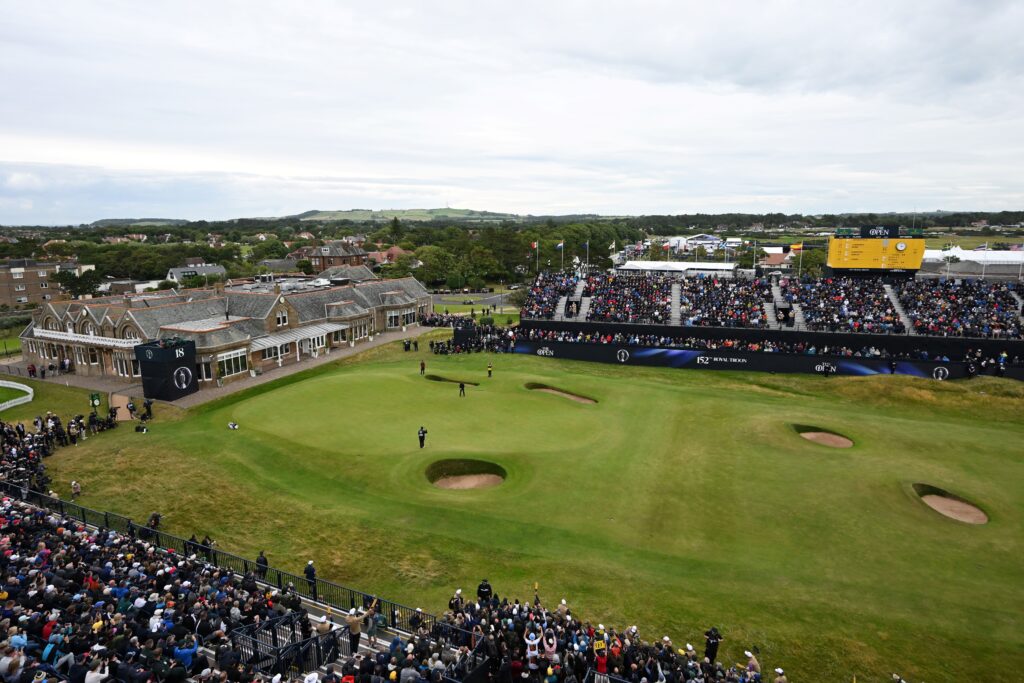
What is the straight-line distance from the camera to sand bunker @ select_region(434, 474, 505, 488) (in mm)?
27266

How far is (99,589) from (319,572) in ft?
21.4

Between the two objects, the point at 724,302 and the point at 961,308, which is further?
the point at 724,302

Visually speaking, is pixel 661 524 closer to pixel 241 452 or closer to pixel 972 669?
pixel 972 669

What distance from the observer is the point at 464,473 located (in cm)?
2862

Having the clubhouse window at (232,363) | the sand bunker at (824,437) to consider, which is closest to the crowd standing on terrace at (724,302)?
the sand bunker at (824,437)

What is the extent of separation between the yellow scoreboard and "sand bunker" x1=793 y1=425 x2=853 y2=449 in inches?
1159

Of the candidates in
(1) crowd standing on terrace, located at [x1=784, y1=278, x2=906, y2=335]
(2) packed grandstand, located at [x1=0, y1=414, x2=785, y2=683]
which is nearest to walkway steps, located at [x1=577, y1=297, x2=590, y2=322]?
(1) crowd standing on terrace, located at [x1=784, y1=278, x2=906, y2=335]

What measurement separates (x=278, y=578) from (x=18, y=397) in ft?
134

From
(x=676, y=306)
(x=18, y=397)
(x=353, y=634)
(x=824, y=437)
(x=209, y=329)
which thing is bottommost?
(x=18, y=397)

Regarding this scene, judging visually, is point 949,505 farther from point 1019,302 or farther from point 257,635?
point 1019,302

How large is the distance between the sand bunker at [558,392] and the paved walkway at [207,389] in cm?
2031

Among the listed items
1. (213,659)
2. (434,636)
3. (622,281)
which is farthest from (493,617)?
(622,281)

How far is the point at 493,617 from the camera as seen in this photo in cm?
1534

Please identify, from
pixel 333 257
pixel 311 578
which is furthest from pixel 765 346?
pixel 333 257
